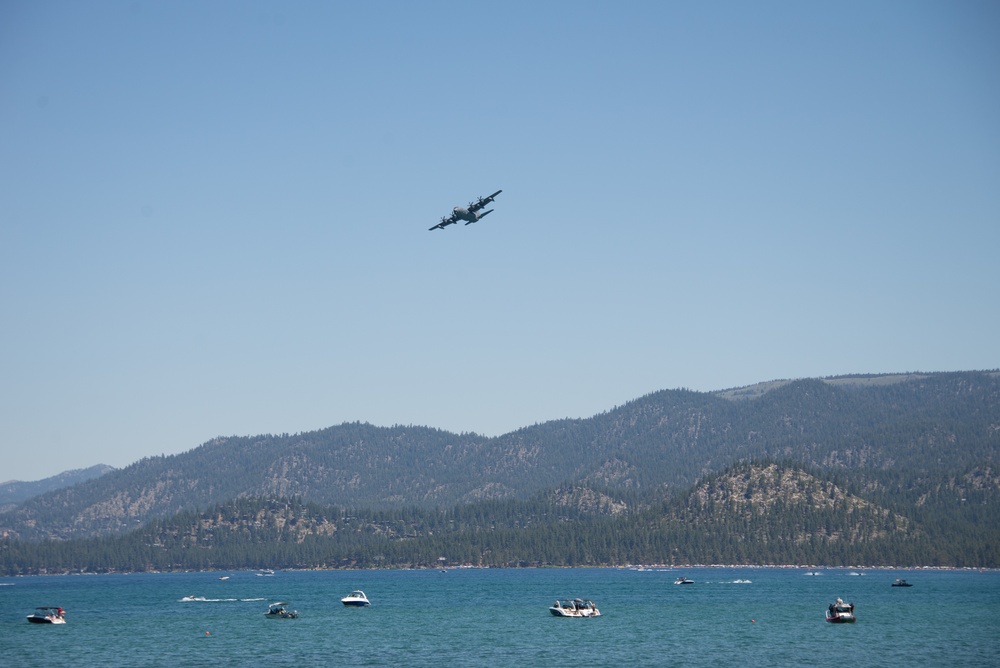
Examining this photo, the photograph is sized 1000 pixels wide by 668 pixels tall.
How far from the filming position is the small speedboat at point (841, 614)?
180 meters

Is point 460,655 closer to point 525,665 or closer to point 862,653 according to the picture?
point 525,665

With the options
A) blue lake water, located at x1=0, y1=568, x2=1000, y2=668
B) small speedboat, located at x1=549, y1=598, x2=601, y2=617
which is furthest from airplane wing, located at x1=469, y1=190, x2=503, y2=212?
small speedboat, located at x1=549, y1=598, x2=601, y2=617

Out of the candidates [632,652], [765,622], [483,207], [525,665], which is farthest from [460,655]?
[765,622]

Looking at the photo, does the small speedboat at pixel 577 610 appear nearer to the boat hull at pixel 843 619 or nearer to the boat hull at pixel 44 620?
the boat hull at pixel 843 619

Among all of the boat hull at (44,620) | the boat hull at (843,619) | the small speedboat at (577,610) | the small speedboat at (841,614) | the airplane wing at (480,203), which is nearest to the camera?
the airplane wing at (480,203)

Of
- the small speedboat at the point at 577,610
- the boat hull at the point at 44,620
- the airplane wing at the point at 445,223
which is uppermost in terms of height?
the airplane wing at the point at 445,223

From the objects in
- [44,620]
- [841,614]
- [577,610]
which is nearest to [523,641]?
[577,610]

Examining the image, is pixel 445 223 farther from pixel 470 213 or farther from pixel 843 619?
pixel 843 619

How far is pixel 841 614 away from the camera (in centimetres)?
18062

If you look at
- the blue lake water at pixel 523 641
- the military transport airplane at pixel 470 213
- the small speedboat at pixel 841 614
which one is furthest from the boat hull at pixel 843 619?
the military transport airplane at pixel 470 213

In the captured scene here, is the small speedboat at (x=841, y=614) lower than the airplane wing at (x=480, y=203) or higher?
lower

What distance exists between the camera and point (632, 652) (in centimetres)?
14375

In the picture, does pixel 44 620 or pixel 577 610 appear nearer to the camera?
pixel 44 620

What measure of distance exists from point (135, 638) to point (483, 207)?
285 ft
